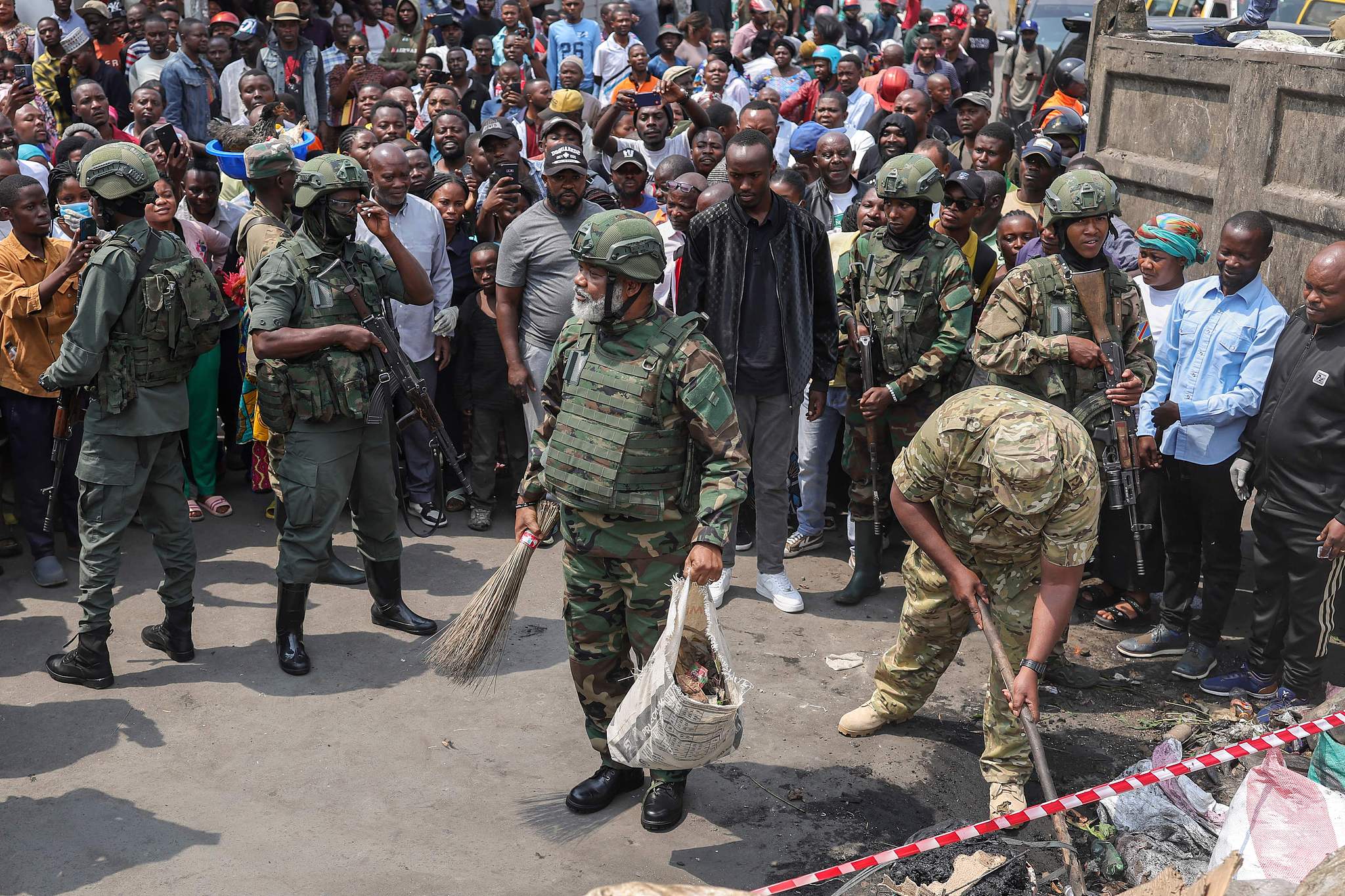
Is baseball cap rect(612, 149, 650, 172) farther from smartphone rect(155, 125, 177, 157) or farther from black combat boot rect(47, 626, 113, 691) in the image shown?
black combat boot rect(47, 626, 113, 691)

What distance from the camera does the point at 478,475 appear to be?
7207 millimetres

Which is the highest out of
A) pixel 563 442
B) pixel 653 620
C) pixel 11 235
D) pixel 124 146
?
pixel 124 146

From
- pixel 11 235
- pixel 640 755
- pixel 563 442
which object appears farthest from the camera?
pixel 11 235

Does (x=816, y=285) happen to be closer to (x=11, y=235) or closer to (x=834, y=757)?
(x=834, y=757)

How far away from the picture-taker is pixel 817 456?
22.0 feet

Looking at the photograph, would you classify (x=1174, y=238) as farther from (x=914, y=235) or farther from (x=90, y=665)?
(x=90, y=665)

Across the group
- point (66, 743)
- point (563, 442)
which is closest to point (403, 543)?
point (66, 743)

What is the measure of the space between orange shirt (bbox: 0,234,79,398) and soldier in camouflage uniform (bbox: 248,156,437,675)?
1581 mm

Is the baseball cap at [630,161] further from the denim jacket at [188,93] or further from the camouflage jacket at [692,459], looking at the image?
the denim jacket at [188,93]

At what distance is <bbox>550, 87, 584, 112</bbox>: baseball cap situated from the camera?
9.02 m

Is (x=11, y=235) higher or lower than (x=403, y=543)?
higher

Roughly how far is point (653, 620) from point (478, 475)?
10.3 feet

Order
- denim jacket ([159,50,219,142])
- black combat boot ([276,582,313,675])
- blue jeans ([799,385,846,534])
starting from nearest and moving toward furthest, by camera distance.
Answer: black combat boot ([276,582,313,675])
blue jeans ([799,385,846,534])
denim jacket ([159,50,219,142])

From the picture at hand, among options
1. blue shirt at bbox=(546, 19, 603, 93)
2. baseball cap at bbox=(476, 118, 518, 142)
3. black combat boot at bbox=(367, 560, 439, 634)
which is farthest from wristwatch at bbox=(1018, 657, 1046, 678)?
blue shirt at bbox=(546, 19, 603, 93)
